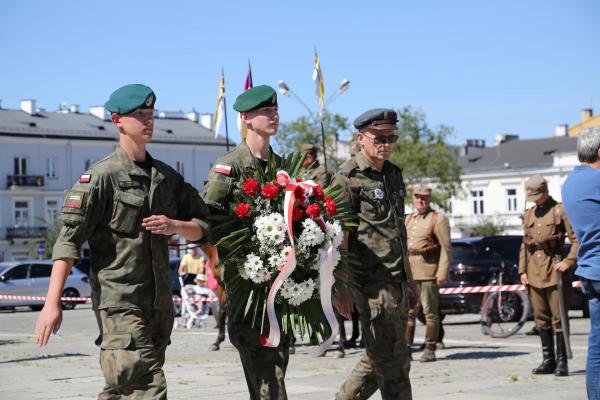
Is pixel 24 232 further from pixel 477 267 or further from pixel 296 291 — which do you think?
pixel 296 291

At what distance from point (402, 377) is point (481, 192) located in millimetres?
92165

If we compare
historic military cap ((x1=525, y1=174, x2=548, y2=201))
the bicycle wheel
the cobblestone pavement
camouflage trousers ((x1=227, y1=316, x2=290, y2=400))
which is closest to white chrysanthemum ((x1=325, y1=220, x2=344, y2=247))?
camouflage trousers ((x1=227, y1=316, x2=290, y2=400))

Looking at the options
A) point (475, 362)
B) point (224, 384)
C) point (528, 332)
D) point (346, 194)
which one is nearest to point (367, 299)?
point (346, 194)

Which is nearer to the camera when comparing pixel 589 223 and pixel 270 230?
pixel 270 230

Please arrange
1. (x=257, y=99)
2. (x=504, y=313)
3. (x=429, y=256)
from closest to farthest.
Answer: (x=257, y=99) → (x=429, y=256) → (x=504, y=313)

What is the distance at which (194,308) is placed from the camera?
75.4 feet

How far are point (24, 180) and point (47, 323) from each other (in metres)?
83.3

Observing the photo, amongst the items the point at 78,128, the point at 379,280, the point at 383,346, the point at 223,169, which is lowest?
the point at 383,346

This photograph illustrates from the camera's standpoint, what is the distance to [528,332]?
57.6 feet

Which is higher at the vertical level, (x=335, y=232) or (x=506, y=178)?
(x=506, y=178)

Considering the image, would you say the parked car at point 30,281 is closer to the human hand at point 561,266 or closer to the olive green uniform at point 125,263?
the human hand at point 561,266

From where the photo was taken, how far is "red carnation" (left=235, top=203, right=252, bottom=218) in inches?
245

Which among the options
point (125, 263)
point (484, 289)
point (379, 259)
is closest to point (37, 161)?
point (484, 289)

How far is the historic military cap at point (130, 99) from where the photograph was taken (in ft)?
19.7
